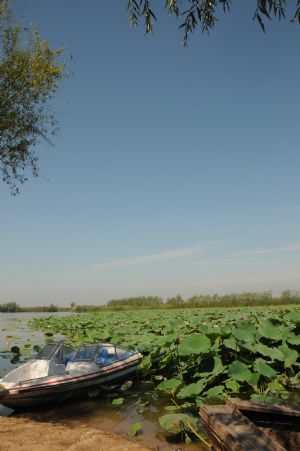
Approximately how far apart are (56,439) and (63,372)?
2151 millimetres

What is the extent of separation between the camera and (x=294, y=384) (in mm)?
6703

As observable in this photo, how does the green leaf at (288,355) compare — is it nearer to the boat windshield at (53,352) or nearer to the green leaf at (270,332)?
the green leaf at (270,332)

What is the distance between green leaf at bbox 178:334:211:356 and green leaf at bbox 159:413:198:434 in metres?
1.47

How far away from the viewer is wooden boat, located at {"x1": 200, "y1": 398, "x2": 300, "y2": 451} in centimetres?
307

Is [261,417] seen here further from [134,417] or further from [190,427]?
[134,417]

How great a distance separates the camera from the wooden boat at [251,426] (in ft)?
10.1

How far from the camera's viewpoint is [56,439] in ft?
16.5

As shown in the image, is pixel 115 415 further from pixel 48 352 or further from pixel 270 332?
pixel 270 332

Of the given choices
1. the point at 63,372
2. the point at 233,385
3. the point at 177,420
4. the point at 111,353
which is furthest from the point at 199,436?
the point at 111,353

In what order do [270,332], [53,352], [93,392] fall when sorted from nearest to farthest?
[270,332] < [93,392] < [53,352]

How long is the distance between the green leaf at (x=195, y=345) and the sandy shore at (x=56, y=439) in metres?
1.92

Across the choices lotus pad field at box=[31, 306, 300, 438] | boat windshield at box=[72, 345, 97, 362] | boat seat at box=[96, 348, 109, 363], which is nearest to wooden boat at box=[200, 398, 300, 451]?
lotus pad field at box=[31, 306, 300, 438]

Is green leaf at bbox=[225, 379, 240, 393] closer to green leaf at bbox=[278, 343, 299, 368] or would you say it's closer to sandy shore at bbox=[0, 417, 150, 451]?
green leaf at bbox=[278, 343, 299, 368]

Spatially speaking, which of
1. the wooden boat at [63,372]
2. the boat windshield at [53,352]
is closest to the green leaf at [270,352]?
the wooden boat at [63,372]
